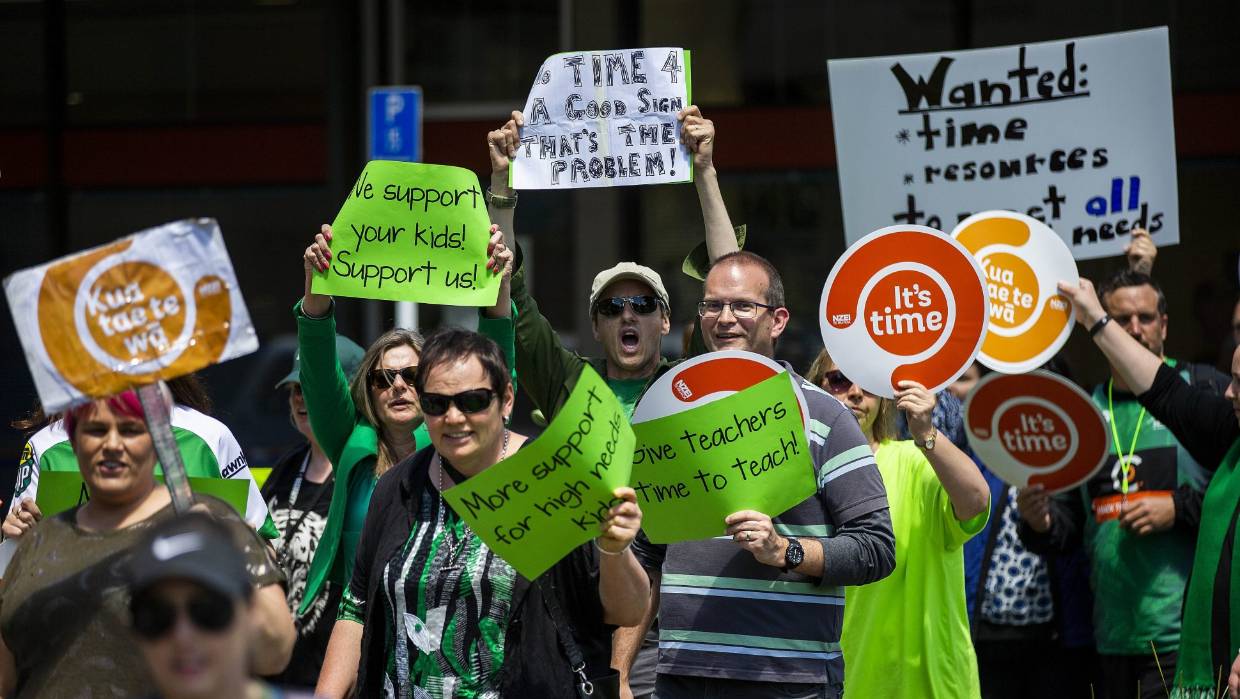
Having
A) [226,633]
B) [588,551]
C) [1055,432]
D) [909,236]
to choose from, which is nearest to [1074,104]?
[1055,432]

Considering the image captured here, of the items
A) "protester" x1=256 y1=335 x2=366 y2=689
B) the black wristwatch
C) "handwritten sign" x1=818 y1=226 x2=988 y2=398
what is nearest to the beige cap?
"handwritten sign" x1=818 y1=226 x2=988 y2=398

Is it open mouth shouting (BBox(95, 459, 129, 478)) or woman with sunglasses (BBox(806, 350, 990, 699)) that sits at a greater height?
open mouth shouting (BBox(95, 459, 129, 478))

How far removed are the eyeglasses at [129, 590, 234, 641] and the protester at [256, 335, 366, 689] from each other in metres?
2.58

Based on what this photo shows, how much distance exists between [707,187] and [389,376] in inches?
45.1

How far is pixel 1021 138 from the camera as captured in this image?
6328 millimetres

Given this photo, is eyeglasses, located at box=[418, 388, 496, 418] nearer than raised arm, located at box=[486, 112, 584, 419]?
Yes

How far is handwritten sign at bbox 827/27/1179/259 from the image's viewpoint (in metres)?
6.19

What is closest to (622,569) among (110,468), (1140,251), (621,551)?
(621,551)

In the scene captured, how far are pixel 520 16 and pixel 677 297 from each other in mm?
2022

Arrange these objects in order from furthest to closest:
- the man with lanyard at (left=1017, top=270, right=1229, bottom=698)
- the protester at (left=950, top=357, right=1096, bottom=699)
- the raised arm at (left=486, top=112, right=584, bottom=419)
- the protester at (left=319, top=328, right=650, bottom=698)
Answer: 1. the protester at (left=950, top=357, right=1096, bottom=699)
2. the man with lanyard at (left=1017, top=270, right=1229, bottom=698)
3. the raised arm at (left=486, top=112, right=584, bottom=419)
4. the protester at (left=319, top=328, right=650, bottom=698)

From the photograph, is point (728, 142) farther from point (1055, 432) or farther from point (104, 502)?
point (104, 502)

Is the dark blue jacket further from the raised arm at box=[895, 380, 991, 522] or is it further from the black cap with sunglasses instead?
the black cap with sunglasses

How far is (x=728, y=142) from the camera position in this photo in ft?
32.9

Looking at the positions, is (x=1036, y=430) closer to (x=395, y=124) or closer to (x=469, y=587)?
(x=469, y=587)
